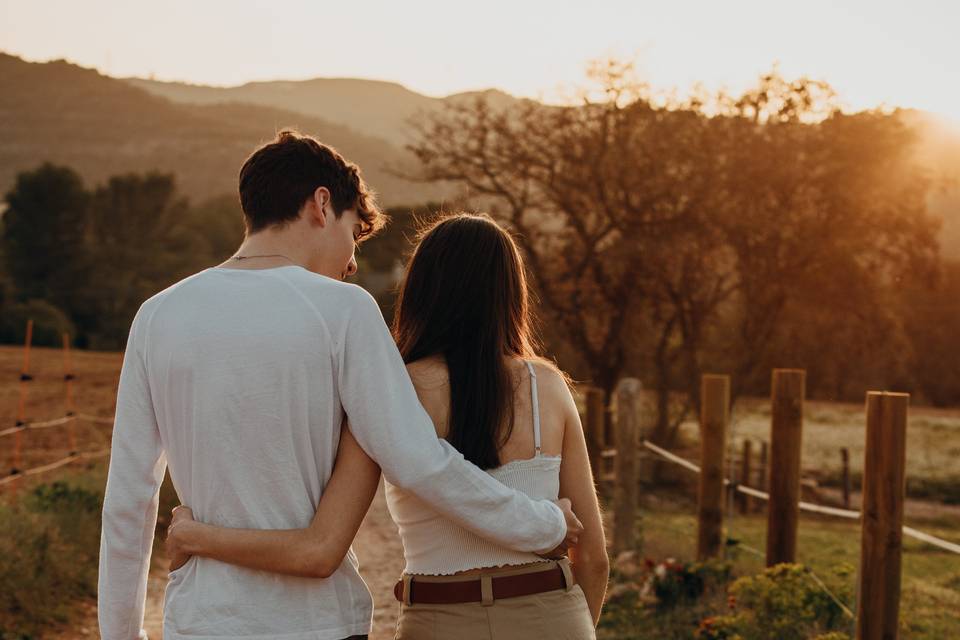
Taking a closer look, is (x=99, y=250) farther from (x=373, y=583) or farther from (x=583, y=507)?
(x=583, y=507)

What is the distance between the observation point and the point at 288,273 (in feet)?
6.99

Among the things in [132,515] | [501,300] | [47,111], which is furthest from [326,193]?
[47,111]

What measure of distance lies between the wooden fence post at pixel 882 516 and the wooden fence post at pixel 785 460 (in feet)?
4.25

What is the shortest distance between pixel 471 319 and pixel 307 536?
2.08 feet

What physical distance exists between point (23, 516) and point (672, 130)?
1137cm

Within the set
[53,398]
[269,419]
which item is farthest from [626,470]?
[53,398]

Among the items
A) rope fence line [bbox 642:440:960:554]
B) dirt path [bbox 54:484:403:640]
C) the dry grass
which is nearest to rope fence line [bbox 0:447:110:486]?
the dry grass

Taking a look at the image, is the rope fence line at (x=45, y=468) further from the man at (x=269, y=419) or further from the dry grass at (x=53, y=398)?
the man at (x=269, y=419)

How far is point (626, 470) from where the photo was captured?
8.68 metres

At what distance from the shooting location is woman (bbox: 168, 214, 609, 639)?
2.34 m

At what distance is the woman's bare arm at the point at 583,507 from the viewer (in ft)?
8.15

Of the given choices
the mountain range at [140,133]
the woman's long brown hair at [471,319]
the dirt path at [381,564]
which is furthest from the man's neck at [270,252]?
the mountain range at [140,133]

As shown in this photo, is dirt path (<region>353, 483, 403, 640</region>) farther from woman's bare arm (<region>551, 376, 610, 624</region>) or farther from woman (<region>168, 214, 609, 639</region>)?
woman (<region>168, 214, 609, 639</region>)

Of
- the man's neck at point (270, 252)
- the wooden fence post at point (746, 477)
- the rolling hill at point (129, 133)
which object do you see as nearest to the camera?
the man's neck at point (270, 252)
